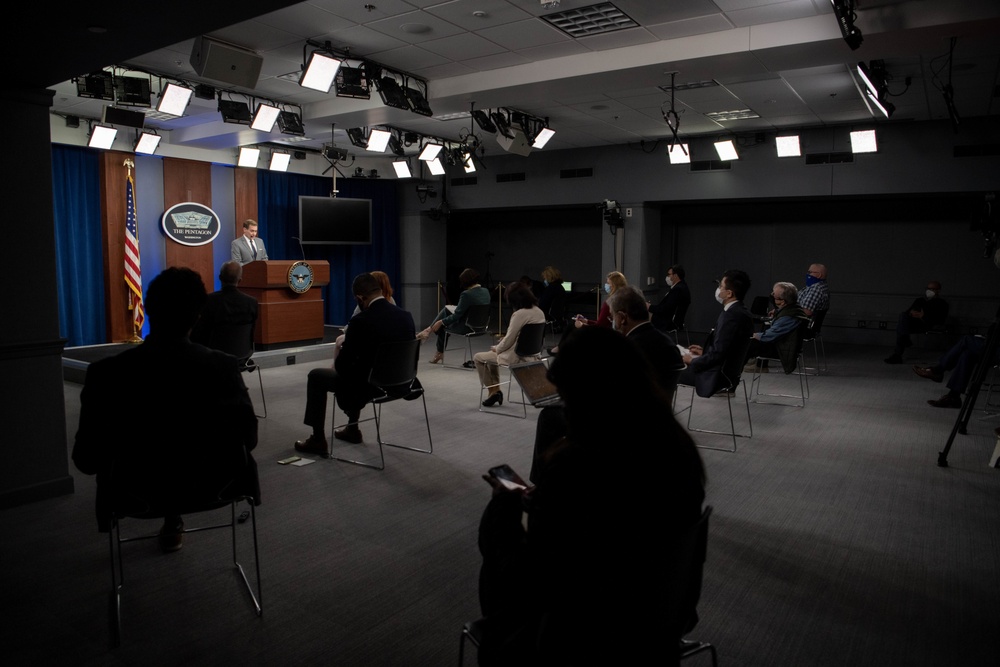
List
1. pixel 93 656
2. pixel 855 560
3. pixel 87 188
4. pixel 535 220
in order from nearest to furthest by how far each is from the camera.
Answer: pixel 93 656, pixel 855 560, pixel 87 188, pixel 535 220

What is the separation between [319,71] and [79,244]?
5585 millimetres

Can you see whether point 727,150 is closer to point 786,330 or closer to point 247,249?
point 786,330

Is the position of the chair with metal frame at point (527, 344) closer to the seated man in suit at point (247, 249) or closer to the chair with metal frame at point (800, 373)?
the chair with metal frame at point (800, 373)

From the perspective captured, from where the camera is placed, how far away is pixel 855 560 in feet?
10.4

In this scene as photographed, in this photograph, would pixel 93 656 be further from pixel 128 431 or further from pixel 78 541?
pixel 78 541

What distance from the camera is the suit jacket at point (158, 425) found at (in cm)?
238

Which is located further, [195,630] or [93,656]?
[195,630]

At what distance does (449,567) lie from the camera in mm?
3061

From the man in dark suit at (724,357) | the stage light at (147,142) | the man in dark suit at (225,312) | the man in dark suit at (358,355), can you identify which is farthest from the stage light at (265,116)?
the man in dark suit at (724,357)

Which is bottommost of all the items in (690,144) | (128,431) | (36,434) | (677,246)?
(36,434)

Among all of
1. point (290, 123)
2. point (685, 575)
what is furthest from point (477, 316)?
point (685, 575)

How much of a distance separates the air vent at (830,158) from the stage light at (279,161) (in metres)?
8.05

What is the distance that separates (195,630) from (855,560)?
114 inches

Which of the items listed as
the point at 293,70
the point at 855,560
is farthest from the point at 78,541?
the point at 293,70
